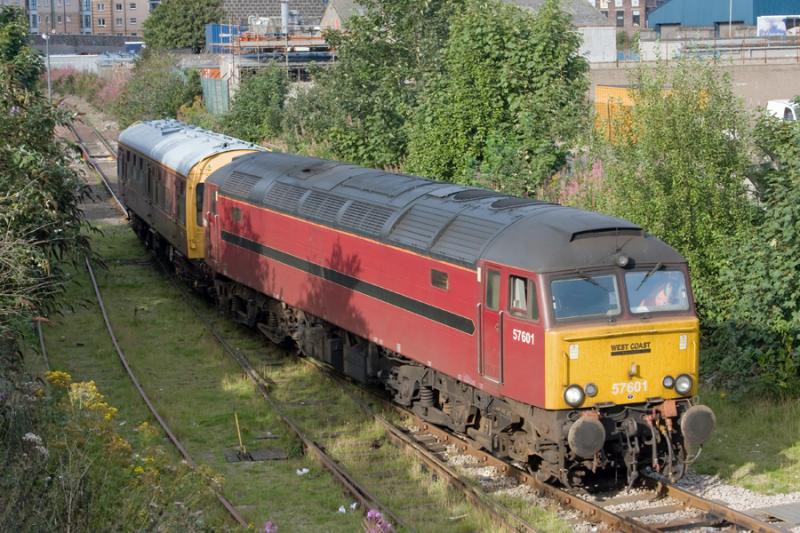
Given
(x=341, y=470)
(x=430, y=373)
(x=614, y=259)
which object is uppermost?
(x=614, y=259)

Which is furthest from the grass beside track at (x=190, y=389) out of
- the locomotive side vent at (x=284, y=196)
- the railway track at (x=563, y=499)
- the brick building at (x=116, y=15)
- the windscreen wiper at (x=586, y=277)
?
the brick building at (x=116, y=15)

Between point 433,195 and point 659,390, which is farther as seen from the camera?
point 433,195

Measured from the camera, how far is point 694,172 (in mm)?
16891

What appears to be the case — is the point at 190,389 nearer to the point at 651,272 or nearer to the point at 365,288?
the point at 365,288

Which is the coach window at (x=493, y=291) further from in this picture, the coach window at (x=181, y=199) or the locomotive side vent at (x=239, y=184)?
the coach window at (x=181, y=199)

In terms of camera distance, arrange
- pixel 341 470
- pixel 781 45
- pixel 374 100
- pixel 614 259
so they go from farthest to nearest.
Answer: pixel 781 45
pixel 374 100
pixel 341 470
pixel 614 259

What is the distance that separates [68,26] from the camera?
127m

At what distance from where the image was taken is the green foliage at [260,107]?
138ft

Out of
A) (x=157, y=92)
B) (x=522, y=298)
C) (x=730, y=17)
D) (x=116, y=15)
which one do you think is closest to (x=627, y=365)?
(x=522, y=298)

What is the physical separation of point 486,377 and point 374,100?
60.8ft

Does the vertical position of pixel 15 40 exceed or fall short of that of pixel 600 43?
it falls short

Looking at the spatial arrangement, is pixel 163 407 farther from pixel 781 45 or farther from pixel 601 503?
pixel 781 45

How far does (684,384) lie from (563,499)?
5.79ft

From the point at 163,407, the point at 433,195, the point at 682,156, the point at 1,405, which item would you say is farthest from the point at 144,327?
the point at 1,405
